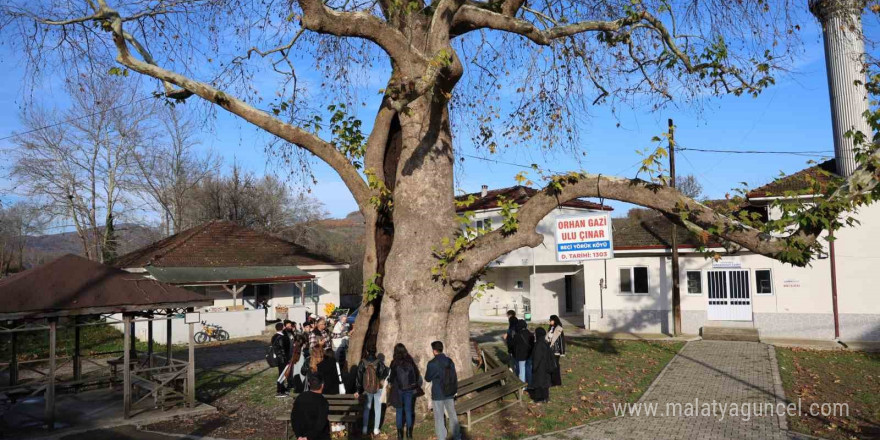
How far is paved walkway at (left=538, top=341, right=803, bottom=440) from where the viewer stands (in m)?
8.85

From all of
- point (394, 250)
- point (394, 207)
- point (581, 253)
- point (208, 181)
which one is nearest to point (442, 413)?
point (394, 250)

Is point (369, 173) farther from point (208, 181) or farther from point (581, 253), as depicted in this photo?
point (208, 181)

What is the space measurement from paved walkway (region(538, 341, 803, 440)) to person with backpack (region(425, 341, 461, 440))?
156cm

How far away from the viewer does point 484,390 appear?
1060 cm

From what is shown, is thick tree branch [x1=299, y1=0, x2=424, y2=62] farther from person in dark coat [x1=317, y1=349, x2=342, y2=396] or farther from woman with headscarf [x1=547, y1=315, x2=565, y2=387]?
woman with headscarf [x1=547, y1=315, x2=565, y2=387]

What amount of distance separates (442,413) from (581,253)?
942 cm

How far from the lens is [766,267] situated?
67.3ft

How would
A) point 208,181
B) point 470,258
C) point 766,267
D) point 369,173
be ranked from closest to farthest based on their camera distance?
point 470,258 → point 369,173 → point 766,267 → point 208,181

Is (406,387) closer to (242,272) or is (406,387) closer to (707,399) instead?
(707,399)

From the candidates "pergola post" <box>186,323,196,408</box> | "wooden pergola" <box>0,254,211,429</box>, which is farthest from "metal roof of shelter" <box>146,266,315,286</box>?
"pergola post" <box>186,323,196,408</box>

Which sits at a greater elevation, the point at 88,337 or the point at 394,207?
the point at 394,207

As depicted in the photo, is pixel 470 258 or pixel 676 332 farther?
pixel 676 332

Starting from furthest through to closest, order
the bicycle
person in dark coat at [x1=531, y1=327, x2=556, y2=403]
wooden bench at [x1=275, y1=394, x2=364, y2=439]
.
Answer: the bicycle
person in dark coat at [x1=531, y1=327, x2=556, y2=403]
wooden bench at [x1=275, y1=394, x2=364, y2=439]

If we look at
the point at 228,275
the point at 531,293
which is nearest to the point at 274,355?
the point at 228,275
